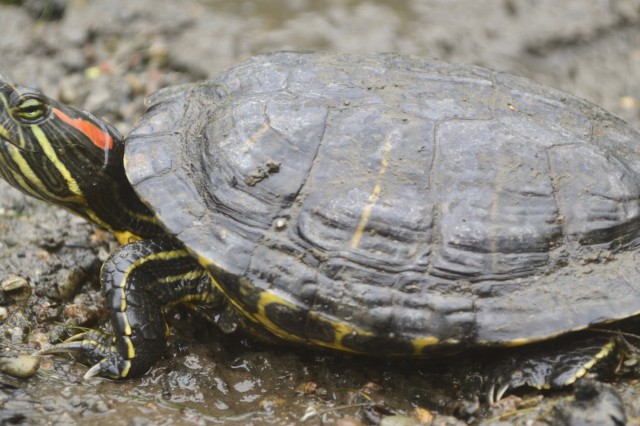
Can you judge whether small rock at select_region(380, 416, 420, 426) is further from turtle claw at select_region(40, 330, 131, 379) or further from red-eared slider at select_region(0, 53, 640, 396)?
turtle claw at select_region(40, 330, 131, 379)

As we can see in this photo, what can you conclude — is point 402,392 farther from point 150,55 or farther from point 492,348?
point 150,55

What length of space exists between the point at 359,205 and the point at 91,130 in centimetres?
216

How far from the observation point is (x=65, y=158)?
16.1 feet

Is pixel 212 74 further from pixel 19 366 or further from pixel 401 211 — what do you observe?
pixel 19 366

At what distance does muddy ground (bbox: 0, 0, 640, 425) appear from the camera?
4.38 metres

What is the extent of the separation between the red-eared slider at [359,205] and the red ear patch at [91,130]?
2 centimetres

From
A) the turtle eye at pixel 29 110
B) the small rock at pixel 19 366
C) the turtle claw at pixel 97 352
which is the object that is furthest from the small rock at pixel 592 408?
the turtle eye at pixel 29 110

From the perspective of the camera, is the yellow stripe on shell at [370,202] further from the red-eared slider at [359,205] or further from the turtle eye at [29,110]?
the turtle eye at [29,110]

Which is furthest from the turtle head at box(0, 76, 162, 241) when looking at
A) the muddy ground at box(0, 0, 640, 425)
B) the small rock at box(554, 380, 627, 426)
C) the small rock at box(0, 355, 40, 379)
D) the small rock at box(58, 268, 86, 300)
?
the small rock at box(554, 380, 627, 426)

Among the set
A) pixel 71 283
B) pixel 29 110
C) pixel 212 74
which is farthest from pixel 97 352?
pixel 212 74

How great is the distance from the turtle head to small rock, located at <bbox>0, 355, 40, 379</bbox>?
1295 millimetres

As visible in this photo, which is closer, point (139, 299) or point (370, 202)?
point (370, 202)

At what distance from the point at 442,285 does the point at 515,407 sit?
923 mm

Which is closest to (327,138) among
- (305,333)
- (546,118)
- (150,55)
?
(305,333)
